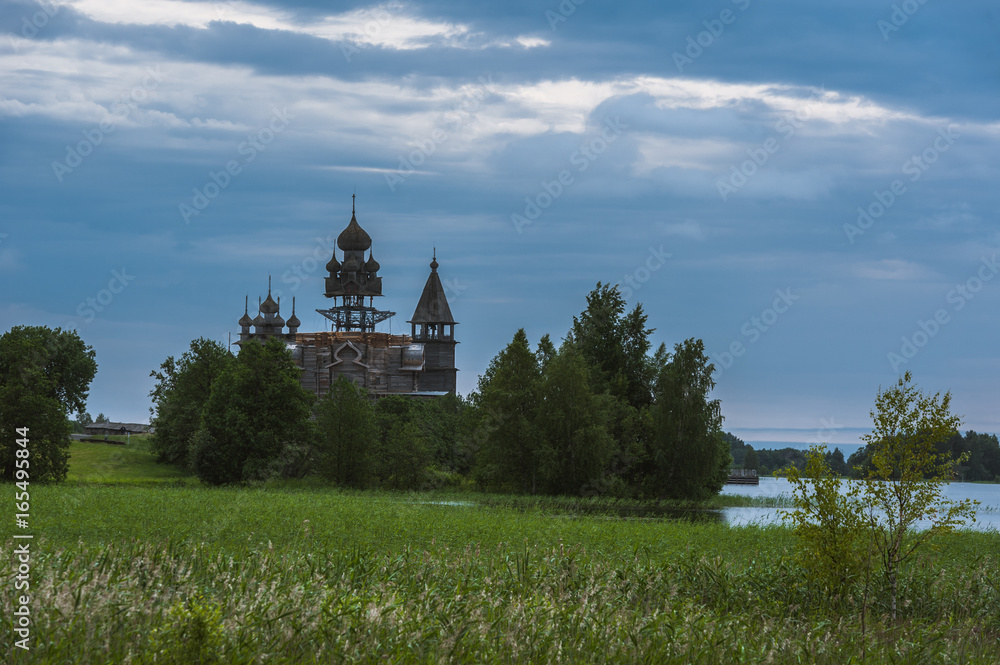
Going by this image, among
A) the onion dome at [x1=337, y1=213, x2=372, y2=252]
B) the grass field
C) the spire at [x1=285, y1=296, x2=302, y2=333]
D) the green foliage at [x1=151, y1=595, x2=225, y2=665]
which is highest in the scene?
the onion dome at [x1=337, y1=213, x2=372, y2=252]

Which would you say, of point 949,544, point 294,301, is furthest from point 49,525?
point 294,301

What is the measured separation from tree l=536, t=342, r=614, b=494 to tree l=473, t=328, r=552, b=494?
2.30ft

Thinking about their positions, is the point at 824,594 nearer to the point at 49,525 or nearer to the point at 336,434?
the point at 49,525

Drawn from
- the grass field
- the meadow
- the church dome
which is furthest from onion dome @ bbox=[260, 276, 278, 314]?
the meadow

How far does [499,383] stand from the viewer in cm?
5012

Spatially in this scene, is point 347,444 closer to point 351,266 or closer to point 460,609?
point 460,609

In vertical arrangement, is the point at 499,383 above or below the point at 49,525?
above

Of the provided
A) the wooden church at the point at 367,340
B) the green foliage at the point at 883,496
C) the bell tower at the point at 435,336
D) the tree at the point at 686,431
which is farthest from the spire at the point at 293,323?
the green foliage at the point at 883,496

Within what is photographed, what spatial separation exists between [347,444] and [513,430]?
869 centimetres

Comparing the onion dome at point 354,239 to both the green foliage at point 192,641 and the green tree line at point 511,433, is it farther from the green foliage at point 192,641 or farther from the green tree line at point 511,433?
the green foliage at point 192,641

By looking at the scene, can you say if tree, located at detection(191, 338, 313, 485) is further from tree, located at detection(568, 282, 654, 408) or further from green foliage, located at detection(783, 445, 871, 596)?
green foliage, located at detection(783, 445, 871, 596)

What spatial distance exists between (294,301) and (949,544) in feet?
309

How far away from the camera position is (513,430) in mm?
48844

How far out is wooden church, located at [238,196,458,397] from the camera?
94.6 meters
